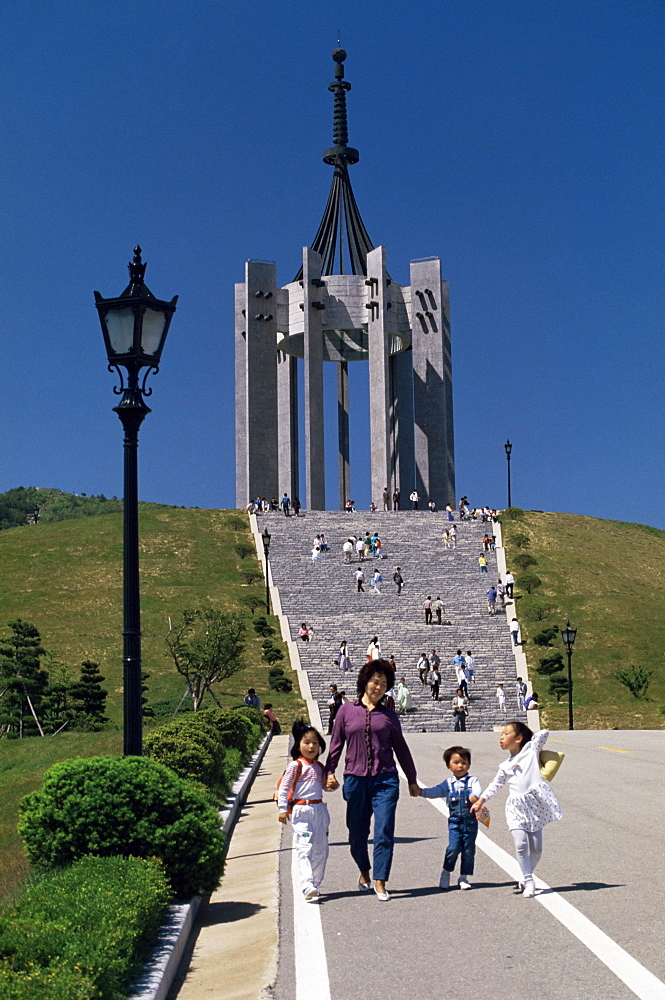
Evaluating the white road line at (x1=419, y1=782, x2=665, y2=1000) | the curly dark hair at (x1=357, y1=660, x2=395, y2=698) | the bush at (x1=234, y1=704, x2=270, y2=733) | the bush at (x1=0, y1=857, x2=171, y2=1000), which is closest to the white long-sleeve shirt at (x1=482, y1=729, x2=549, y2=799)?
the white road line at (x1=419, y1=782, x2=665, y2=1000)

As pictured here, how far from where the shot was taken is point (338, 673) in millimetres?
36000

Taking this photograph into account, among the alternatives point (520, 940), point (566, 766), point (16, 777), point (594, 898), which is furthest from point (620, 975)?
point (16, 777)

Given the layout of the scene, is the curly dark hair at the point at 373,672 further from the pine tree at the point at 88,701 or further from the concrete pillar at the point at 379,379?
the concrete pillar at the point at 379,379

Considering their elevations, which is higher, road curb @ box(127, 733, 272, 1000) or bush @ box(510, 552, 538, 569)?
bush @ box(510, 552, 538, 569)

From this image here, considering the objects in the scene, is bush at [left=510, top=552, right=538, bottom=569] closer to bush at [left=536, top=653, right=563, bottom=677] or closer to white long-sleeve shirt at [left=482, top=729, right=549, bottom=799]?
bush at [left=536, top=653, right=563, bottom=677]

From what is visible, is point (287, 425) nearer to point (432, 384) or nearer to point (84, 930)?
point (432, 384)

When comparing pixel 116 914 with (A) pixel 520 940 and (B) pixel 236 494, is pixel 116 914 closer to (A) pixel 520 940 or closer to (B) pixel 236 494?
(A) pixel 520 940

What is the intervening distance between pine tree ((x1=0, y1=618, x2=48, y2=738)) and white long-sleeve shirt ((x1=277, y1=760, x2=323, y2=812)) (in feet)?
66.7

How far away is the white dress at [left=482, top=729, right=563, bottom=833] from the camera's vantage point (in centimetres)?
771

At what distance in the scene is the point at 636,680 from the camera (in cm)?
3659

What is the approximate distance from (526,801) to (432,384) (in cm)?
6168

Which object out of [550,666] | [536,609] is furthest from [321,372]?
[550,666]

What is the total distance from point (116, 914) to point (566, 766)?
13777mm

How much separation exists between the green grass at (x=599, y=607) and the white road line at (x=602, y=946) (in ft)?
83.3
